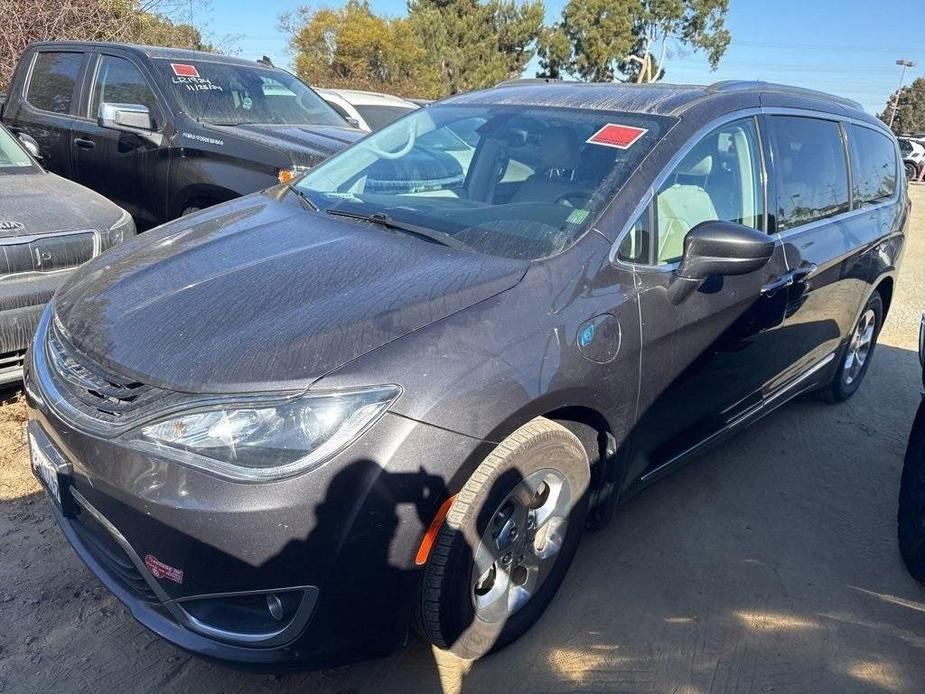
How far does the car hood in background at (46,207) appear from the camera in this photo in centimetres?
375

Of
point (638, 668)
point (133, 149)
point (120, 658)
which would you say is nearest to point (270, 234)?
point (120, 658)

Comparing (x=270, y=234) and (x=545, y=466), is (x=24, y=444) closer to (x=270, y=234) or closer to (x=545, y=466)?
(x=270, y=234)

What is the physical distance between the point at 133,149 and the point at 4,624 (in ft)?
13.7

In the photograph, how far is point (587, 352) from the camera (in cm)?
228

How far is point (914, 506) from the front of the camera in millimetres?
3111

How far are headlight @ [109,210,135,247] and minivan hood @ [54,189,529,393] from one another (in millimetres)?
1297

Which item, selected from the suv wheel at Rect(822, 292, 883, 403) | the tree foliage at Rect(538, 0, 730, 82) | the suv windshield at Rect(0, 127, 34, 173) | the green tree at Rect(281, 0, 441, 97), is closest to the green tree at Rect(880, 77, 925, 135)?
the tree foliage at Rect(538, 0, 730, 82)

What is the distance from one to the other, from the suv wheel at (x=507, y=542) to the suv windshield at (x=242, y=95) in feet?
15.0

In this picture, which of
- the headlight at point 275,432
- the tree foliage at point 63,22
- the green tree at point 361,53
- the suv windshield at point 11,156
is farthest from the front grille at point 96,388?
the green tree at point 361,53

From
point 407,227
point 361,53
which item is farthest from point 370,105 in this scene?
point 361,53

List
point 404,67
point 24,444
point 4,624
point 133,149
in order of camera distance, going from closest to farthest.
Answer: point 4,624 → point 24,444 → point 133,149 → point 404,67

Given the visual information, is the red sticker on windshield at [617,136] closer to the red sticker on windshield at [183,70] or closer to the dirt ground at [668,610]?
the dirt ground at [668,610]

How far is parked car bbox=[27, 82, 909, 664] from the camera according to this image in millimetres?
1838

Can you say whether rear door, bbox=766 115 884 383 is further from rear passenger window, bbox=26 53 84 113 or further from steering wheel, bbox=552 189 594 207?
rear passenger window, bbox=26 53 84 113
